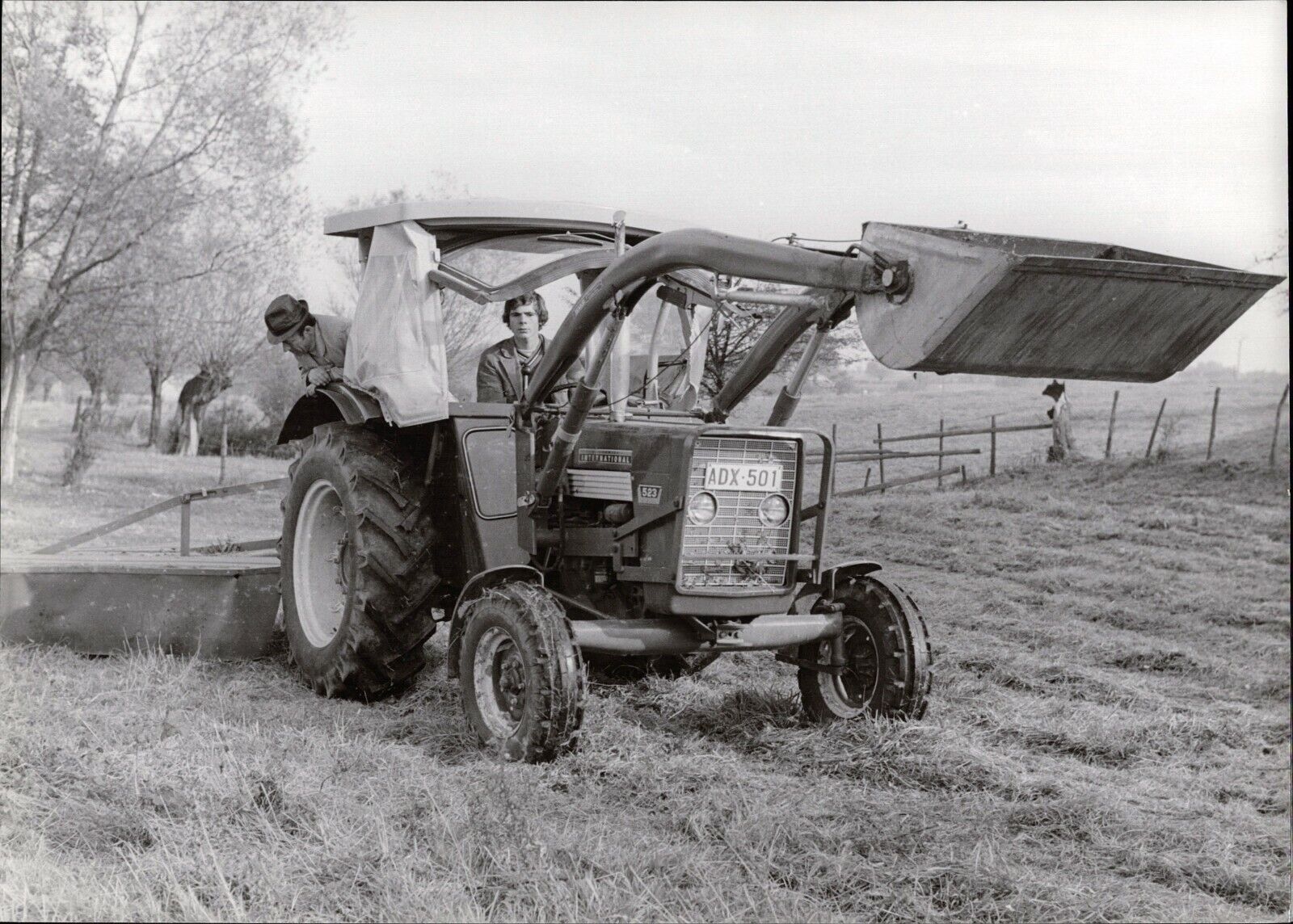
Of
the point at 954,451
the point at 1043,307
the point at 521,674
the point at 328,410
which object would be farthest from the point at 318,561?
the point at 954,451

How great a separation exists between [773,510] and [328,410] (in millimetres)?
2887

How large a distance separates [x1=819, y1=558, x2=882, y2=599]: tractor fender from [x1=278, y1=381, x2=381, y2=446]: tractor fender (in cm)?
238

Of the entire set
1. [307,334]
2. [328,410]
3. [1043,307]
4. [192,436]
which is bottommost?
[192,436]

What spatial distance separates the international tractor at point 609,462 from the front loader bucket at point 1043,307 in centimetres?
1

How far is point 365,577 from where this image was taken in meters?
5.69

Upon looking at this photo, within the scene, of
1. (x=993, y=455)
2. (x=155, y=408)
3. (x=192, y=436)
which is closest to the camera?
(x=993, y=455)

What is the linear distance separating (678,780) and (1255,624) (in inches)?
256

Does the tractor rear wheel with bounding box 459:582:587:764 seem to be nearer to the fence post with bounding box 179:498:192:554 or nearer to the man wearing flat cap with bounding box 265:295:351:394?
the man wearing flat cap with bounding box 265:295:351:394

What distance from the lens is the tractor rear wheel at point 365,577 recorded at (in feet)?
18.8

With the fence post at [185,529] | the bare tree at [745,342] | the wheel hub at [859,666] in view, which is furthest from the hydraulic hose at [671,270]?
the fence post at [185,529]

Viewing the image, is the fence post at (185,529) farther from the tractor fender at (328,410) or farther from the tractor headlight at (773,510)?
the tractor headlight at (773,510)

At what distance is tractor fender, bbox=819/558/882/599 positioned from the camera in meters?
5.59

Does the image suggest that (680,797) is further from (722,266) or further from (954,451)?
(954,451)

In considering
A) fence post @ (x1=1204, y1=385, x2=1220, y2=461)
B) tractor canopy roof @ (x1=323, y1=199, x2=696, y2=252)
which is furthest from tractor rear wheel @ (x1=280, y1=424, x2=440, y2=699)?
fence post @ (x1=1204, y1=385, x2=1220, y2=461)
